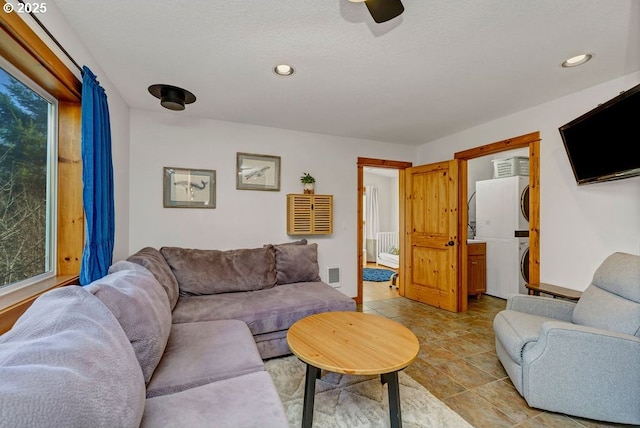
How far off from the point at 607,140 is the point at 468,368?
2054 mm

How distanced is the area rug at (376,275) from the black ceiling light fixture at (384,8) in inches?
187

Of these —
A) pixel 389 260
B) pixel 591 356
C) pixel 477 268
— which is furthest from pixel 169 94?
pixel 389 260

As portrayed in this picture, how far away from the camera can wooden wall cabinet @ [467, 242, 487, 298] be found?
4.32 metres

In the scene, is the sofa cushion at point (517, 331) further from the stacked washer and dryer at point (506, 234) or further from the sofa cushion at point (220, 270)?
the stacked washer and dryer at point (506, 234)

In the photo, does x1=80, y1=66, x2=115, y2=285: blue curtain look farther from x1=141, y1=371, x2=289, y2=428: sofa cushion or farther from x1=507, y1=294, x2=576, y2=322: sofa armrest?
x1=507, y1=294, x2=576, y2=322: sofa armrest

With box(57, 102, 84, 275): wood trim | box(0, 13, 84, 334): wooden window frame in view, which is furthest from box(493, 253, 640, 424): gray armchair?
box(57, 102, 84, 275): wood trim

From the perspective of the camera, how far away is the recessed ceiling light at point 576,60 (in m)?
2.07

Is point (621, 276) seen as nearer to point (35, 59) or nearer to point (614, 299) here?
point (614, 299)

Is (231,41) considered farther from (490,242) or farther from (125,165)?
(490,242)

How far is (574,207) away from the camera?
2.65 metres

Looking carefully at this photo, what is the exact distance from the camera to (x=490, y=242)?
451cm

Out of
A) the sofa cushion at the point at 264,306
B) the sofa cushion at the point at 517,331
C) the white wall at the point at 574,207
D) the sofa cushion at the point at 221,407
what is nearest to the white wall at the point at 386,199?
the white wall at the point at 574,207

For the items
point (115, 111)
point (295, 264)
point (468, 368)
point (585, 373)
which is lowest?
point (468, 368)

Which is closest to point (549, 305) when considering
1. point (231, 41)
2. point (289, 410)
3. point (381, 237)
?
point (289, 410)
